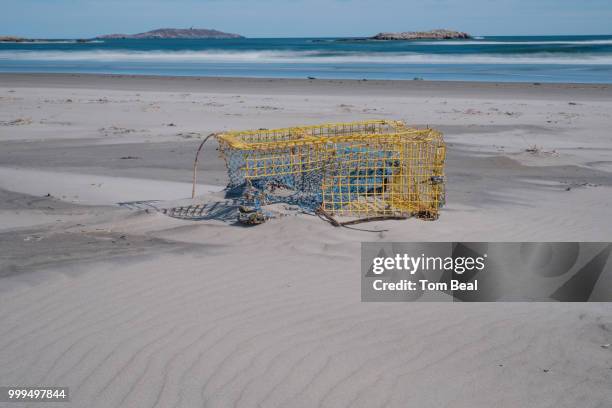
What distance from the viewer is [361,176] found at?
24.2 feet

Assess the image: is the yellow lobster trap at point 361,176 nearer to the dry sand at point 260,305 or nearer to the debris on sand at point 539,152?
the dry sand at point 260,305

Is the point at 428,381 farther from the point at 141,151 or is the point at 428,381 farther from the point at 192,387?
the point at 141,151

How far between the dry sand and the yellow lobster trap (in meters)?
0.42

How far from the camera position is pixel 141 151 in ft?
41.3

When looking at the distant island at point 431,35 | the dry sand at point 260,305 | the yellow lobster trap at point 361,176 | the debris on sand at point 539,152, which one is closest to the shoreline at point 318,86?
the debris on sand at point 539,152

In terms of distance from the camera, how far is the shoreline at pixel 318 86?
23875mm

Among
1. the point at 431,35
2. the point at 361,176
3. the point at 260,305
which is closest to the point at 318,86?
the point at 361,176

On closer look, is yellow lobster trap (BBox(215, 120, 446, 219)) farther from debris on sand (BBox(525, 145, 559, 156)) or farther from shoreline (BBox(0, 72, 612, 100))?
shoreline (BBox(0, 72, 612, 100))

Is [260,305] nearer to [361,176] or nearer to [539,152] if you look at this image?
[361,176]

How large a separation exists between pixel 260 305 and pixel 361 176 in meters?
2.74

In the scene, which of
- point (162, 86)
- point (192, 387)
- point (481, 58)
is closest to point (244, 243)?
point (192, 387)

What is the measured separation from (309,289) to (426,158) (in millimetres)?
2886

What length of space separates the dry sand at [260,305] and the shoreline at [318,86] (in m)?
12.4

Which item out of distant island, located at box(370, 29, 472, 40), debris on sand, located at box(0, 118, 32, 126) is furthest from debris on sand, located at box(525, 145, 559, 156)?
distant island, located at box(370, 29, 472, 40)
